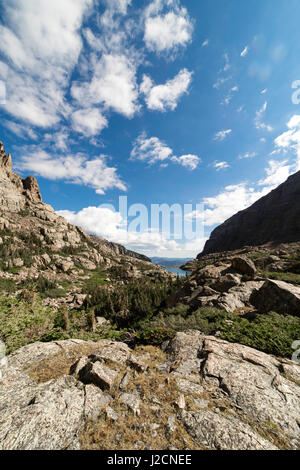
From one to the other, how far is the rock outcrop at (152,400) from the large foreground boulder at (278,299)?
543 cm

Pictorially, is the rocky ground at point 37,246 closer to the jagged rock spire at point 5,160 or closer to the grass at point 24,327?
the jagged rock spire at point 5,160

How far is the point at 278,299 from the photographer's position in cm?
1156

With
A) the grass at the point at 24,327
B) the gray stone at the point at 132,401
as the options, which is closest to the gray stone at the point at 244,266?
the grass at the point at 24,327

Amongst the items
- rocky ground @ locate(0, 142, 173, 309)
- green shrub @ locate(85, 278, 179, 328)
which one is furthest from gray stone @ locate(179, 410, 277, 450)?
rocky ground @ locate(0, 142, 173, 309)

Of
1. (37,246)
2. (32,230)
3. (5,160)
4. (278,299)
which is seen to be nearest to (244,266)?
(278,299)

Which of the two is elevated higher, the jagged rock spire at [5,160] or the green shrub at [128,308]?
the jagged rock spire at [5,160]

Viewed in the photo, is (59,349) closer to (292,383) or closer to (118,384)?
(118,384)

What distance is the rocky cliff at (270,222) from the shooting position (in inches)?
3831

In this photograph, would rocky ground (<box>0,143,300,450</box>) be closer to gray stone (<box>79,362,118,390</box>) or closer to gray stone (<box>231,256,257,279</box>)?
gray stone (<box>79,362,118,390</box>)

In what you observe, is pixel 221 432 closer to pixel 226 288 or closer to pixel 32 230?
pixel 226 288

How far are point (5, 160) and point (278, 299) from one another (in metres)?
198

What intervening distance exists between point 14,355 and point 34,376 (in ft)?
7.81
